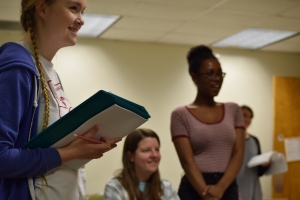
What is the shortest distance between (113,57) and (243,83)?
1898 millimetres

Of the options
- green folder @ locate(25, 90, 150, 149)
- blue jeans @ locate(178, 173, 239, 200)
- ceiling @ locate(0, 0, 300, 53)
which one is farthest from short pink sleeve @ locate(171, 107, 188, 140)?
ceiling @ locate(0, 0, 300, 53)

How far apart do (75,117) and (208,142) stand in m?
1.29

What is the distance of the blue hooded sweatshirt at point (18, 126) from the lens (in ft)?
3.44

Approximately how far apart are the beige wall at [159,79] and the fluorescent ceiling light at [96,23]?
0.81 ft

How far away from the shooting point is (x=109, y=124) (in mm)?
1157

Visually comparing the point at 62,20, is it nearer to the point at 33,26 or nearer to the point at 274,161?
the point at 33,26

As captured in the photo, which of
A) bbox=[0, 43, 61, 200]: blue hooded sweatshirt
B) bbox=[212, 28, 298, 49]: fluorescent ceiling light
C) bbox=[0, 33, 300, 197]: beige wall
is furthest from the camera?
bbox=[0, 33, 300, 197]: beige wall

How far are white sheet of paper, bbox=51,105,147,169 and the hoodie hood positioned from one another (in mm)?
182

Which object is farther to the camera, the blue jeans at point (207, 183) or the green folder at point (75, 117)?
the blue jeans at point (207, 183)

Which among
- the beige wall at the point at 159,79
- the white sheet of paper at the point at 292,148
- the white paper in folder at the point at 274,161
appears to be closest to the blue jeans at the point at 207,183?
the white paper in folder at the point at 274,161

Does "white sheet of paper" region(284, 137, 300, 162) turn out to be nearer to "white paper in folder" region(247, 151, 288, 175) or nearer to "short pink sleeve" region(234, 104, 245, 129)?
"white paper in folder" region(247, 151, 288, 175)

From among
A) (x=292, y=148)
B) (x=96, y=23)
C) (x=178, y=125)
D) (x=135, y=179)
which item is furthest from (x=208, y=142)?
(x=292, y=148)

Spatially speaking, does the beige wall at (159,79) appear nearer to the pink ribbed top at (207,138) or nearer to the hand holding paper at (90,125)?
the pink ribbed top at (207,138)

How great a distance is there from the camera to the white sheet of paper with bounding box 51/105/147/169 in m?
1.11
